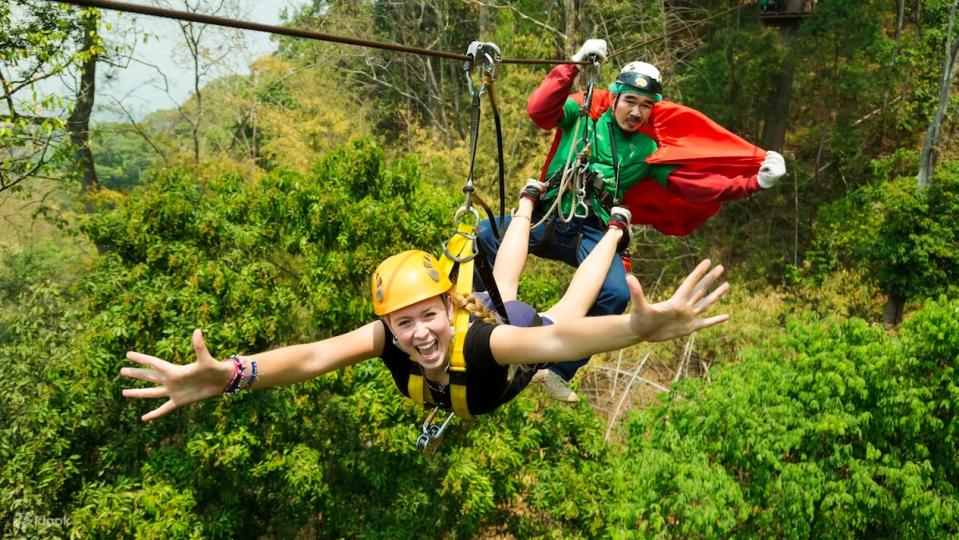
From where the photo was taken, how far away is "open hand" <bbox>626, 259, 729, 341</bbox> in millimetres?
1973

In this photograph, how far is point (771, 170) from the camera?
13.5 ft

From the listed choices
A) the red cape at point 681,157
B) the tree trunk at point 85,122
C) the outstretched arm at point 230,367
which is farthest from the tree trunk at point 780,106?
the outstretched arm at point 230,367

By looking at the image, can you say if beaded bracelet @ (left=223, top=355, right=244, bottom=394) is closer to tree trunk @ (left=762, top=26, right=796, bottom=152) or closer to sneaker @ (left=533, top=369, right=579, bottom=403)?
sneaker @ (left=533, top=369, right=579, bottom=403)

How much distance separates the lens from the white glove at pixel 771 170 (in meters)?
4.08

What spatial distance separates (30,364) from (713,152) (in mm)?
7964

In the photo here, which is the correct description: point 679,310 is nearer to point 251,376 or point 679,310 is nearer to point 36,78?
point 251,376

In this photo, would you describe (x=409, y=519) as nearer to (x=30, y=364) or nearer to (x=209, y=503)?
(x=209, y=503)

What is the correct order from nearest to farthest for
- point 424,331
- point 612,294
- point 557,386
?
point 424,331 < point 612,294 < point 557,386

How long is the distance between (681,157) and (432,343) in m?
2.03

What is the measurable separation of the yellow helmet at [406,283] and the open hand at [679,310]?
87 centimetres

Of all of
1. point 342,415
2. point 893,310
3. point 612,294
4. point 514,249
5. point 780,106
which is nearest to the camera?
point 514,249

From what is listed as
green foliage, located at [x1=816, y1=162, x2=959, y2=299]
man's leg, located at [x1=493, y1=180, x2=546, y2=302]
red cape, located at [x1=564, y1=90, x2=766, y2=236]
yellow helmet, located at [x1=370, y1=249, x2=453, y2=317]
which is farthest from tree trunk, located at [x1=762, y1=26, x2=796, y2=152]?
yellow helmet, located at [x1=370, y1=249, x2=453, y2=317]

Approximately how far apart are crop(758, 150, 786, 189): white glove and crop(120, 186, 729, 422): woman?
4.43 feet
